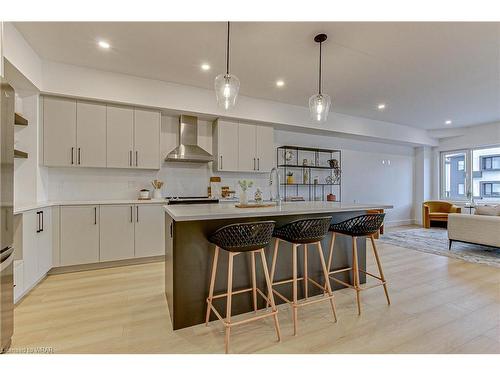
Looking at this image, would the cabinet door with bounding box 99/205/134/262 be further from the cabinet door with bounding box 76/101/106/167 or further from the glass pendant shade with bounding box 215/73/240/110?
A: the glass pendant shade with bounding box 215/73/240/110

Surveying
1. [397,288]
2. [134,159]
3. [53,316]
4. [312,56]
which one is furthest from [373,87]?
[53,316]

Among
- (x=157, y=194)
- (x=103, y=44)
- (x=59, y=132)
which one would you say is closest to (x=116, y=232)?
(x=157, y=194)

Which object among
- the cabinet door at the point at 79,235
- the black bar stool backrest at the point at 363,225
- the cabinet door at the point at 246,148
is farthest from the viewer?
the cabinet door at the point at 246,148

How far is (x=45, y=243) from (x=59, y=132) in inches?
58.3

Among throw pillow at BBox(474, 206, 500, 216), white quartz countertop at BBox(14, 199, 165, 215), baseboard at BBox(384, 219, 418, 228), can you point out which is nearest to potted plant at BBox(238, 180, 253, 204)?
white quartz countertop at BBox(14, 199, 165, 215)

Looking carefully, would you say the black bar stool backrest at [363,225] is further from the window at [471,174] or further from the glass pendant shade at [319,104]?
the window at [471,174]

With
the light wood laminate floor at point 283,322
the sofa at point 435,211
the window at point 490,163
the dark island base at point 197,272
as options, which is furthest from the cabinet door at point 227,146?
the window at point 490,163

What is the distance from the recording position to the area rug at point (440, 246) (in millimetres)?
4043

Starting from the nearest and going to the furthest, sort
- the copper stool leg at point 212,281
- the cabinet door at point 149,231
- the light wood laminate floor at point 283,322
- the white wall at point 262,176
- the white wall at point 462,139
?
the light wood laminate floor at point 283,322
the copper stool leg at point 212,281
the cabinet door at point 149,231
the white wall at point 262,176
the white wall at point 462,139

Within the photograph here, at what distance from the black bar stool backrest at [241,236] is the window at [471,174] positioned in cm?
752

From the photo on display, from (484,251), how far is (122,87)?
648 cm

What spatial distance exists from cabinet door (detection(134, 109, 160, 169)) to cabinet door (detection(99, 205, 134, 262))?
76 centimetres

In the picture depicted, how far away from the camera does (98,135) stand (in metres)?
3.68

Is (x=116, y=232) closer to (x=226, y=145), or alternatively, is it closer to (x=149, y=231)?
(x=149, y=231)
